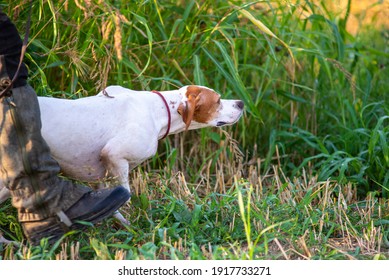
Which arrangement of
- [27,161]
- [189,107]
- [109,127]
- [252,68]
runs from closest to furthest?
[27,161] → [109,127] → [189,107] → [252,68]

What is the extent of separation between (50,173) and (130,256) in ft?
1.53

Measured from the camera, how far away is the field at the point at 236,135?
3242 millimetres

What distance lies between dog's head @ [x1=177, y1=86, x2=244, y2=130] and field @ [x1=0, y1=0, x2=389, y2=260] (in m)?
0.22

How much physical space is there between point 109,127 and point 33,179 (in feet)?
1.50

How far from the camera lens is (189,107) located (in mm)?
3459

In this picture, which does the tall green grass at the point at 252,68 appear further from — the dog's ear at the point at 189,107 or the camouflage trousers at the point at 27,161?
the camouflage trousers at the point at 27,161

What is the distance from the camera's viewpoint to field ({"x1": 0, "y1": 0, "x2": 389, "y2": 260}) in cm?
324

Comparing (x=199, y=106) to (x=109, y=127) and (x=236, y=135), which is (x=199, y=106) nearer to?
(x=109, y=127)

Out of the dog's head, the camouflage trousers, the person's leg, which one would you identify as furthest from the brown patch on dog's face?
the camouflage trousers

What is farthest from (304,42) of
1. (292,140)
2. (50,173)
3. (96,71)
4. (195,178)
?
(50,173)

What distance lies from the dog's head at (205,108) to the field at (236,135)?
224mm

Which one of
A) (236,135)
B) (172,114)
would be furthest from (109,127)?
(236,135)

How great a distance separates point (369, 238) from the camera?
10.9 ft

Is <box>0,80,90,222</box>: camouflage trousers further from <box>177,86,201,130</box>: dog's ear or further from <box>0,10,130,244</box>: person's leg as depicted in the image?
<box>177,86,201,130</box>: dog's ear
